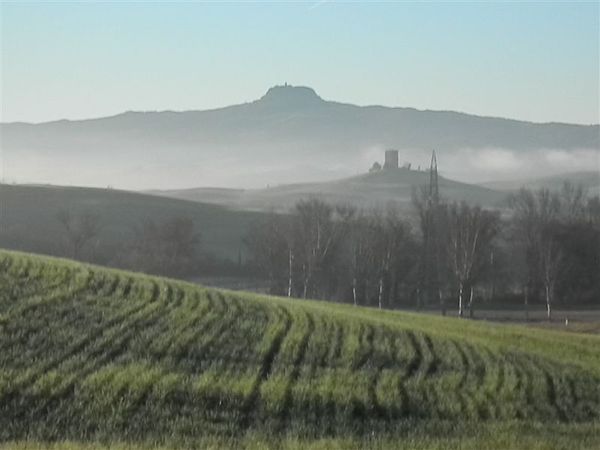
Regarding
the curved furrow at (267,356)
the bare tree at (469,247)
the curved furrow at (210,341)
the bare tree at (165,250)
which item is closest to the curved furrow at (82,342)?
the curved furrow at (210,341)

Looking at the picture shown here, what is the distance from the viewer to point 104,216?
128m

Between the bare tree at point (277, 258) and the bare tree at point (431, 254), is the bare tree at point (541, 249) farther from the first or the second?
the bare tree at point (277, 258)

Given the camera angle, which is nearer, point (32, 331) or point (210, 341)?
point (32, 331)

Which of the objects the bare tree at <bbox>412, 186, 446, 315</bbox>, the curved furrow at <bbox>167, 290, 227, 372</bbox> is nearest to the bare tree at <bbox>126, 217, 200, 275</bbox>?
the bare tree at <bbox>412, 186, 446, 315</bbox>

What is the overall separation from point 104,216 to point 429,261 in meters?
55.4

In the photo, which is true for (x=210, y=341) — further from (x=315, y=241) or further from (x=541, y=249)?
(x=541, y=249)

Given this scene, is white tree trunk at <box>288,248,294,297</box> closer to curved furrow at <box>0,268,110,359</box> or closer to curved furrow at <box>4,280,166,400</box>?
curved furrow at <box>4,280,166,400</box>

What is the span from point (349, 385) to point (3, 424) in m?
6.79

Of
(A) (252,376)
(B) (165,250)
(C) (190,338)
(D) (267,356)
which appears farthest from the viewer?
(B) (165,250)

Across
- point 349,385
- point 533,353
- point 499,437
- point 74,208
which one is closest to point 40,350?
point 349,385

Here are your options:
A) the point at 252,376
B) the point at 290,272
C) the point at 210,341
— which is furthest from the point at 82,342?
the point at 290,272

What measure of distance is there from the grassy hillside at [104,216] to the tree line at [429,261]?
15993mm

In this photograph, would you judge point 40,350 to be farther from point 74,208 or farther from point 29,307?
point 74,208

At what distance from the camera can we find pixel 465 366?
24.0m
